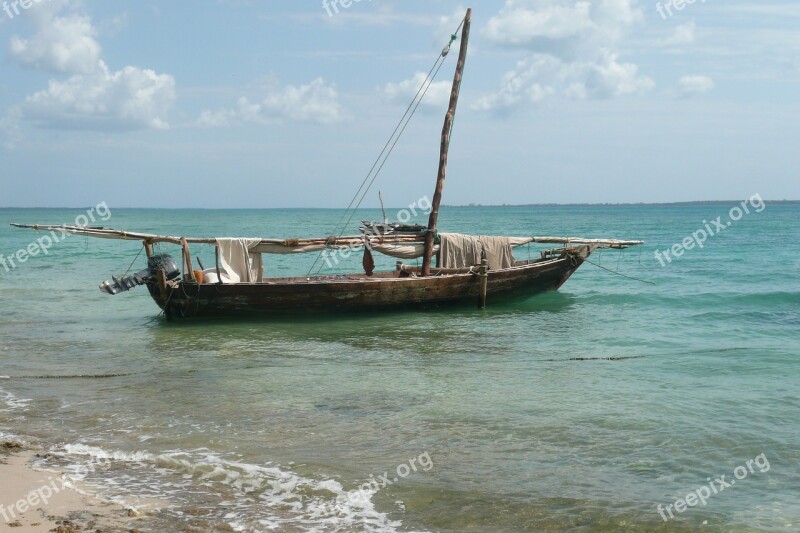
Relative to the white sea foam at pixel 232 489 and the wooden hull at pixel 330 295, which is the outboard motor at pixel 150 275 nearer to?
the wooden hull at pixel 330 295

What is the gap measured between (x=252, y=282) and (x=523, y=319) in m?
6.95

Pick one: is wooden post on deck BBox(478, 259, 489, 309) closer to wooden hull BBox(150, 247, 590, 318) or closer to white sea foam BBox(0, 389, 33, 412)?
wooden hull BBox(150, 247, 590, 318)

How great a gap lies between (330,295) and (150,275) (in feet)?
13.8

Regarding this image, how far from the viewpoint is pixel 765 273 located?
3147 cm

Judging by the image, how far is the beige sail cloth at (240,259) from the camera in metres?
18.2

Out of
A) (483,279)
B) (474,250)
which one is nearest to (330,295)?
(483,279)

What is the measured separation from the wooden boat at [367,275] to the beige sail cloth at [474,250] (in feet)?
0.09

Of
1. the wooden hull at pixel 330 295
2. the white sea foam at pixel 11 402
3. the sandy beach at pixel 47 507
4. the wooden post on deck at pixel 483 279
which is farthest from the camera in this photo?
the wooden post on deck at pixel 483 279

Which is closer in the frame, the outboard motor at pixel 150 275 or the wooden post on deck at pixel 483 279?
the outboard motor at pixel 150 275

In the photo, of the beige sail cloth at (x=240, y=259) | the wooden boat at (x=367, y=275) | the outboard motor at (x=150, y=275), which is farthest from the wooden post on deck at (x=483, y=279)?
the outboard motor at (x=150, y=275)

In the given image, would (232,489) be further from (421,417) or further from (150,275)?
(150,275)

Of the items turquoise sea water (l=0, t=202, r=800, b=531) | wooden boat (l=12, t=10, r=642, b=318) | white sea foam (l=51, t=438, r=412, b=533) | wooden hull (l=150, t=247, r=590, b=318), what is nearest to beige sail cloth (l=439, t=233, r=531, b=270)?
wooden boat (l=12, t=10, r=642, b=318)

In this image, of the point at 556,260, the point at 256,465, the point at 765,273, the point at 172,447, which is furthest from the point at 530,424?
the point at 765,273

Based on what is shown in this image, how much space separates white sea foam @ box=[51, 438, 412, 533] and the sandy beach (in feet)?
0.91
